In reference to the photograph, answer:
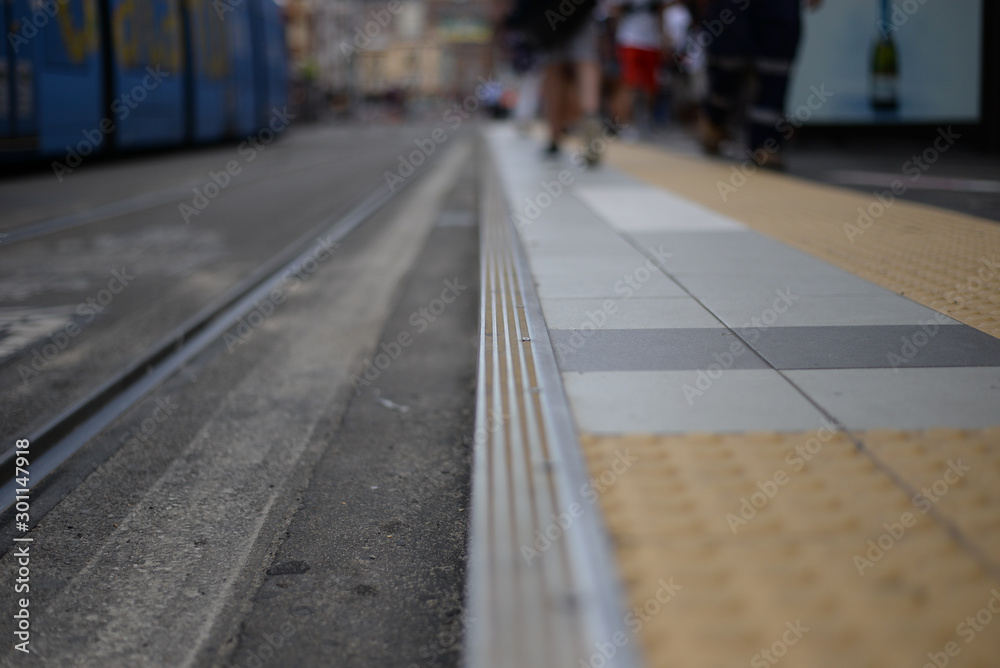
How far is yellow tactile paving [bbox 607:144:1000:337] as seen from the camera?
3693 mm

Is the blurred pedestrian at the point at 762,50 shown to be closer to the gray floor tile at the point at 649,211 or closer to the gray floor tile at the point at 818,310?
the gray floor tile at the point at 649,211

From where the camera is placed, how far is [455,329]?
482 centimetres

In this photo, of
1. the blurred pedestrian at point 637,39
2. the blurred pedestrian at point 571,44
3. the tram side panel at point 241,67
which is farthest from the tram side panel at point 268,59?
the blurred pedestrian at point 571,44

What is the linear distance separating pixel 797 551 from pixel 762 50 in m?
8.40

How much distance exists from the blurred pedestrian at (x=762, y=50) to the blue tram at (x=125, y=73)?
7.79 m

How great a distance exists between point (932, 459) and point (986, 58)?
34.6 ft

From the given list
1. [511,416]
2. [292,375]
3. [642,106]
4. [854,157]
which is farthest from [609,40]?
[511,416]

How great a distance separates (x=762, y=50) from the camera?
9.32 meters

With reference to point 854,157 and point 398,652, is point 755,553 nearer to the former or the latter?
point 398,652

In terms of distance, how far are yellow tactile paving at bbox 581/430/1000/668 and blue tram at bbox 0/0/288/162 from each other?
38.4ft

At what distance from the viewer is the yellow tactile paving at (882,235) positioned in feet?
12.1

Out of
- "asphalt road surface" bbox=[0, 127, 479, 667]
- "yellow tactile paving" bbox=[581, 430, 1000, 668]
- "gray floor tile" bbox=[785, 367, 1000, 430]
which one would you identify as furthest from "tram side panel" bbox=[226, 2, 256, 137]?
"yellow tactile paving" bbox=[581, 430, 1000, 668]

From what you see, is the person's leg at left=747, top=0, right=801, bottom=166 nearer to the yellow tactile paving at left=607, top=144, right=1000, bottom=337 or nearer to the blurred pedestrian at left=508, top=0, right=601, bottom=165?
the yellow tactile paving at left=607, top=144, right=1000, bottom=337

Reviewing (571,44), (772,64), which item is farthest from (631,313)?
(571,44)
